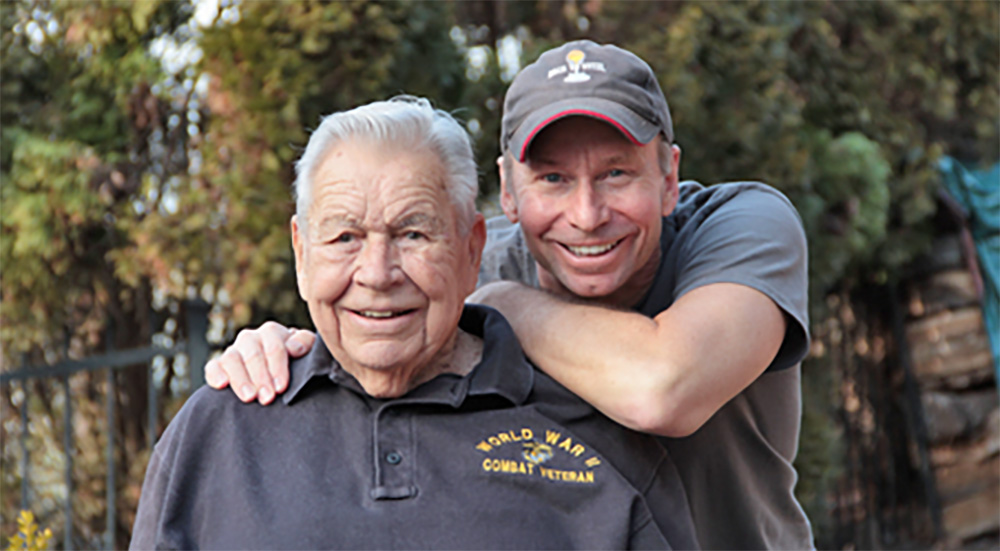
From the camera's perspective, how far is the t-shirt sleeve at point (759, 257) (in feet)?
7.59

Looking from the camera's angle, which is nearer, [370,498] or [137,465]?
[370,498]

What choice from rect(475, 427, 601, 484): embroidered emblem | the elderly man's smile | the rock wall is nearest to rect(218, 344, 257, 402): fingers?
the elderly man's smile

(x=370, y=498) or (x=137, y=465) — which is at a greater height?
(x=370, y=498)

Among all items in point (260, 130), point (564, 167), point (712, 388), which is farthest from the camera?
point (260, 130)

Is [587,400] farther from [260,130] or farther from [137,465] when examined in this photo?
[137,465]

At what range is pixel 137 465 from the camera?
170 inches

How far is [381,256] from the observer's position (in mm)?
2027

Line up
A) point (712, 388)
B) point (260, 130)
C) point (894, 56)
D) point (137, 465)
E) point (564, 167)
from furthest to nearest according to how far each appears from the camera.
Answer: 1. point (894, 56)
2. point (137, 465)
3. point (260, 130)
4. point (564, 167)
5. point (712, 388)

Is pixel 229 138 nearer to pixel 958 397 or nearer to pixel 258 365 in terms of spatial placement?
pixel 258 365

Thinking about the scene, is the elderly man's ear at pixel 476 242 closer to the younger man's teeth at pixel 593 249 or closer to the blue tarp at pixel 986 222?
the younger man's teeth at pixel 593 249

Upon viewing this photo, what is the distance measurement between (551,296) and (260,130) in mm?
1790

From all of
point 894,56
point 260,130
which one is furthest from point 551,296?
point 894,56

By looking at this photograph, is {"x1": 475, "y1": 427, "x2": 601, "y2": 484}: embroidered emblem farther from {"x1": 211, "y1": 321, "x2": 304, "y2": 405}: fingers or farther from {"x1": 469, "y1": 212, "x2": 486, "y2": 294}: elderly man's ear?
{"x1": 211, "y1": 321, "x2": 304, "y2": 405}: fingers

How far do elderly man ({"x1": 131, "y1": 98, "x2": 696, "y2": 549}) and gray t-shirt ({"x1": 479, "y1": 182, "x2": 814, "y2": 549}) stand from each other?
34cm
